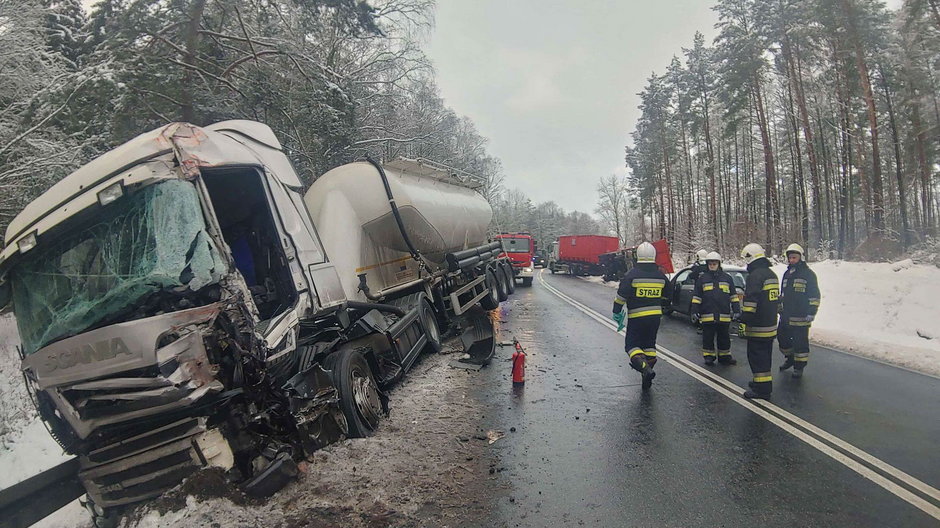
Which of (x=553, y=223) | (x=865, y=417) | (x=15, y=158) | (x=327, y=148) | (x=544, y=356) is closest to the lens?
(x=865, y=417)

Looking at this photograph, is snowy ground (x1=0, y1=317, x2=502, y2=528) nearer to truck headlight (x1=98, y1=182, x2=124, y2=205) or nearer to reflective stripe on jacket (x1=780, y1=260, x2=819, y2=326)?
truck headlight (x1=98, y1=182, x2=124, y2=205)

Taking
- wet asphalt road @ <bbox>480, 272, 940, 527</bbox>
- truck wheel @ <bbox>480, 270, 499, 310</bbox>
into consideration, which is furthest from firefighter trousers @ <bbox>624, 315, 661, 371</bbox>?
truck wheel @ <bbox>480, 270, 499, 310</bbox>

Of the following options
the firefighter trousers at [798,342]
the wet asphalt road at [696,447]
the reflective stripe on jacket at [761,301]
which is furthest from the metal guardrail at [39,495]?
the firefighter trousers at [798,342]

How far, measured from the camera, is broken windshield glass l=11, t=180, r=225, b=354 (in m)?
3.17

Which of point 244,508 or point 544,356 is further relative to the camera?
point 544,356

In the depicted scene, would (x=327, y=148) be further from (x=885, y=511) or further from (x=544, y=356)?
(x=885, y=511)

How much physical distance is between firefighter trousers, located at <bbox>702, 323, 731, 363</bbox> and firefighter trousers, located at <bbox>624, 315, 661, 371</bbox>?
1.84 meters

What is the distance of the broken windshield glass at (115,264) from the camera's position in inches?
125

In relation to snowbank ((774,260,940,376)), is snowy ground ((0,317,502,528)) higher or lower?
higher

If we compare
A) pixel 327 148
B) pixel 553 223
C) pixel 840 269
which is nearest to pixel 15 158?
pixel 327 148

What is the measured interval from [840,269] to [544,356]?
12254mm

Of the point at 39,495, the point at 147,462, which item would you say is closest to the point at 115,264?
the point at 147,462

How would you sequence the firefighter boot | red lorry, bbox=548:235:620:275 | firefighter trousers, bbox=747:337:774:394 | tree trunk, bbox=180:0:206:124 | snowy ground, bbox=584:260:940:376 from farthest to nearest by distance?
1. red lorry, bbox=548:235:620:275
2. tree trunk, bbox=180:0:206:124
3. snowy ground, bbox=584:260:940:376
4. the firefighter boot
5. firefighter trousers, bbox=747:337:774:394

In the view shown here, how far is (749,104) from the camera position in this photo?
2934cm
